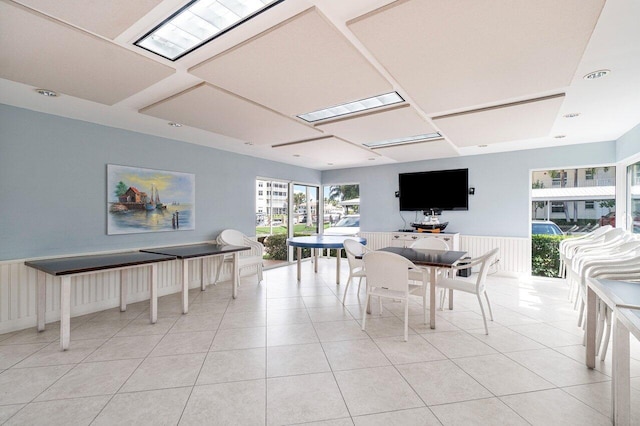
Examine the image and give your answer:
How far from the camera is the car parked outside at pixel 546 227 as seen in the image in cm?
571

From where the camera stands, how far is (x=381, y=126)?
12.5 feet

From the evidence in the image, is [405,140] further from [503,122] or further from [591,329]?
[591,329]

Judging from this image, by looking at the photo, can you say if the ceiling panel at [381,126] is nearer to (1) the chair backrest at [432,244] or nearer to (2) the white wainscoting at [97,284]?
(1) the chair backrest at [432,244]

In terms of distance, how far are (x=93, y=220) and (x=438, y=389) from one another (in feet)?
14.4

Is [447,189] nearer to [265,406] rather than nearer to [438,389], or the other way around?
[438,389]

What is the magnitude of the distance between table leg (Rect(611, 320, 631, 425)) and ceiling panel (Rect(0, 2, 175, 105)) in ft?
11.4

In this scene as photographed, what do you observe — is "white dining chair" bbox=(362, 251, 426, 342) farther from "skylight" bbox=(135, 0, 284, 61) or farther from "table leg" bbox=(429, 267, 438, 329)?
"skylight" bbox=(135, 0, 284, 61)

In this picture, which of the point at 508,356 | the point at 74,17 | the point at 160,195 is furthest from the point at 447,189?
the point at 74,17

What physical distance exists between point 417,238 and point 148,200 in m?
5.11

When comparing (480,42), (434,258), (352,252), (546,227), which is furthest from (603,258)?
(546,227)

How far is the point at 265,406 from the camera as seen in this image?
6.32 ft

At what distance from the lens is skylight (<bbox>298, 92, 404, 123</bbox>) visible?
297cm

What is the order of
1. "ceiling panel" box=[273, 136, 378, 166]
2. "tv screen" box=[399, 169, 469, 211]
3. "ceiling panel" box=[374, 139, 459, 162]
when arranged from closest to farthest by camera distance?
"ceiling panel" box=[273, 136, 378, 166] → "ceiling panel" box=[374, 139, 459, 162] → "tv screen" box=[399, 169, 469, 211]


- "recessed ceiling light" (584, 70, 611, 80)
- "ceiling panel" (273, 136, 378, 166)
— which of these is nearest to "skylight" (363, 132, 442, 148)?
"ceiling panel" (273, 136, 378, 166)
